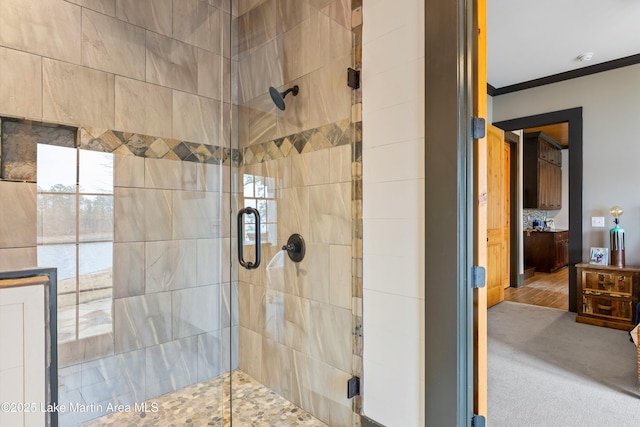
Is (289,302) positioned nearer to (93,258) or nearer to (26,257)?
(93,258)

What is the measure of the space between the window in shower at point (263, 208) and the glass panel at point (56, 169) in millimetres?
944

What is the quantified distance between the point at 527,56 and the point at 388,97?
9.91 ft

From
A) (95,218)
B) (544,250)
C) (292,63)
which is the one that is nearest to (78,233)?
(95,218)

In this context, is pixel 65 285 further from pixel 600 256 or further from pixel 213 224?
pixel 600 256

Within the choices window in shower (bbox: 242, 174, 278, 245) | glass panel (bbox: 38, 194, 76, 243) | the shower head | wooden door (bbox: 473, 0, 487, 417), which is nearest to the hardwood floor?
wooden door (bbox: 473, 0, 487, 417)

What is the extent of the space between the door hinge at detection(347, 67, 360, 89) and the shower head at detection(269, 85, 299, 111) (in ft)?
1.30

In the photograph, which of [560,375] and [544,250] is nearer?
[560,375]

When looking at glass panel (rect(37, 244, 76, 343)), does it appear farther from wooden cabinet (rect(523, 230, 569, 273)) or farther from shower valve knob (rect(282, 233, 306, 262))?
wooden cabinet (rect(523, 230, 569, 273))

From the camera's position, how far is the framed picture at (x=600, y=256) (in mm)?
3646

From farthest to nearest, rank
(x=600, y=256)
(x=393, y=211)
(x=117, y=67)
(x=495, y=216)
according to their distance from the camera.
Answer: (x=495, y=216) → (x=600, y=256) → (x=117, y=67) → (x=393, y=211)

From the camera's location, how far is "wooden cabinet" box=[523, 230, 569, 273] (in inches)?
254

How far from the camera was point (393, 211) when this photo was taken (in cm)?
157

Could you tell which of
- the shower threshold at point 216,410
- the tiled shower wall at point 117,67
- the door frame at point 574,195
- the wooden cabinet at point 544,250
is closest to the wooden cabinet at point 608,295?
the door frame at point 574,195

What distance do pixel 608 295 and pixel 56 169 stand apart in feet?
15.8
